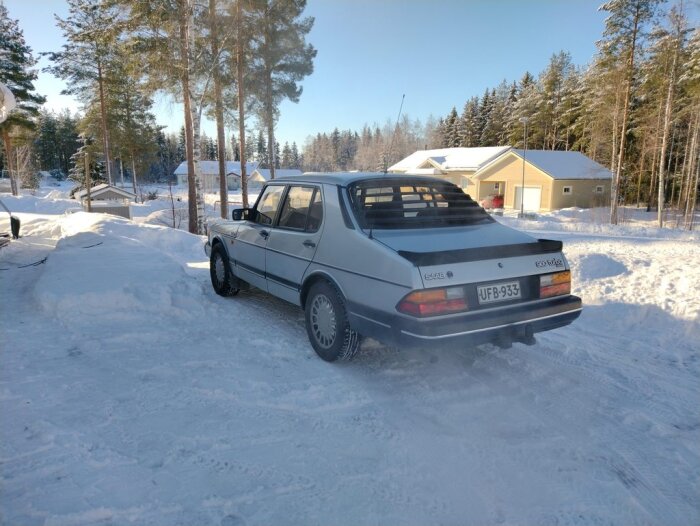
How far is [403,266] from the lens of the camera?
325 cm

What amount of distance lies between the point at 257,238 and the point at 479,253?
2943mm

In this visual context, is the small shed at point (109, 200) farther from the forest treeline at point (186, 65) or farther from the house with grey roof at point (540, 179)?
the house with grey roof at point (540, 179)

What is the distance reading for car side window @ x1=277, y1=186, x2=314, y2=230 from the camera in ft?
15.2

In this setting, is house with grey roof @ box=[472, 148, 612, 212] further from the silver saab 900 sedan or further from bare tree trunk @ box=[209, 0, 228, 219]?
the silver saab 900 sedan

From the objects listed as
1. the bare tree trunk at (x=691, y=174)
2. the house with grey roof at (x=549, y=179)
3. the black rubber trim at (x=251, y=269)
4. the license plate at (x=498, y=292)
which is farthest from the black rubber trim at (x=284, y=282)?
the house with grey roof at (x=549, y=179)

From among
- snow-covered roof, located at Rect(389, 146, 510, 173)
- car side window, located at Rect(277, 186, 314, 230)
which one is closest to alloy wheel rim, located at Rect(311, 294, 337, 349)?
car side window, located at Rect(277, 186, 314, 230)

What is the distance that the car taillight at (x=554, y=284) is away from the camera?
374 cm

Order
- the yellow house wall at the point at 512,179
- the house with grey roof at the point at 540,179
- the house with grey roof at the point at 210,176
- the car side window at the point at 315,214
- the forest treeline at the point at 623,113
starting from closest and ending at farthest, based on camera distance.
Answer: the car side window at the point at 315,214 < the forest treeline at the point at 623,113 < the house with grey roof at the point at 540,179 < the yellow house wall at the point at 512,179 < the house with grey roof at the point at 210,176

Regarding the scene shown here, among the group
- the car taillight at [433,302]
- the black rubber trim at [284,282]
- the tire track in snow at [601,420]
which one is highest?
the car taillight at [433,302]

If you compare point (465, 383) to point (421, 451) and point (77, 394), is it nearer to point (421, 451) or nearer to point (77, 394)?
point (421, 451)

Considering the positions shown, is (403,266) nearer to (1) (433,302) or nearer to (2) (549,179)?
(1) (433,302)

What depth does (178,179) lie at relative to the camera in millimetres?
77062

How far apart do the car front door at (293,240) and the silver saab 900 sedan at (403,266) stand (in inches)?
0.5

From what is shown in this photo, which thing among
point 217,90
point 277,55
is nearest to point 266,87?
point 277,55
